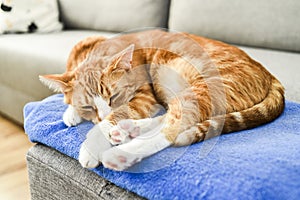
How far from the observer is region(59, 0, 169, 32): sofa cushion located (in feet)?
6.88

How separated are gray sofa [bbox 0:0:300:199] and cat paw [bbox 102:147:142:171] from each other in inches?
3.1

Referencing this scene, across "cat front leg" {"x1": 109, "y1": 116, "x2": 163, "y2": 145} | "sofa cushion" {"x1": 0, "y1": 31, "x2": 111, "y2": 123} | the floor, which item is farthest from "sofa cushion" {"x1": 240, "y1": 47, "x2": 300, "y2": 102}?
the floor

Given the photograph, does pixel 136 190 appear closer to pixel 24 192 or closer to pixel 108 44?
pixel 108 44

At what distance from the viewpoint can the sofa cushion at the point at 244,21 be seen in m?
1.61

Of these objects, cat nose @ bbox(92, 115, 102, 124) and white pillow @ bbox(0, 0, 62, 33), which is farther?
white pillow @ bbox(0, 0, 62, 33)

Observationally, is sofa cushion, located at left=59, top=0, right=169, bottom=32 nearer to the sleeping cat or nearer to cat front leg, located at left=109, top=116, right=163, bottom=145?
the sleeping cat

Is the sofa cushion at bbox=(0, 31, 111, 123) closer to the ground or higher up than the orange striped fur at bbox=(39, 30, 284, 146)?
closer to the ground

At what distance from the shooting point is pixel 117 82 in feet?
3.05

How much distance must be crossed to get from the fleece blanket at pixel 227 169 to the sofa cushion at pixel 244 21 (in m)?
0.74

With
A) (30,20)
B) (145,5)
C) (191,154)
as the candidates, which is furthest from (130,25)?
(191,154)

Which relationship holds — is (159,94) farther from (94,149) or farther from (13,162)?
(13,162)

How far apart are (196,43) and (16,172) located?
105 cm

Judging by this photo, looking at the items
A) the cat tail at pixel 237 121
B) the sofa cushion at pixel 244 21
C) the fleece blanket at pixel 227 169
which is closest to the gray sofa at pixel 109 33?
the sofa cushion at pixel 244 21

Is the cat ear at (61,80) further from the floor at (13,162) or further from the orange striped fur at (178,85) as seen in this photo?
the floor at (13,162)
